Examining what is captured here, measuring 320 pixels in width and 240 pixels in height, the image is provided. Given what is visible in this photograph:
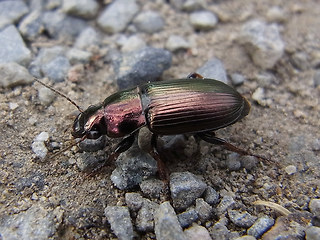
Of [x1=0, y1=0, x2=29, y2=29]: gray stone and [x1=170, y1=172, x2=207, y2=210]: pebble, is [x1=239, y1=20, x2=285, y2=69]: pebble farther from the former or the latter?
[x1=0, y1=0, x2=29, y2=29]: gray stone

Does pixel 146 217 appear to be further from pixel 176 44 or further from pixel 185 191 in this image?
pixel 176 44

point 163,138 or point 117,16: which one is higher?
point 117,16

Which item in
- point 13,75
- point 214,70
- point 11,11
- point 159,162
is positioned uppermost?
point 11,11

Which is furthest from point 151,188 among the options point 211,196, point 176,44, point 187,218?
point 176,44

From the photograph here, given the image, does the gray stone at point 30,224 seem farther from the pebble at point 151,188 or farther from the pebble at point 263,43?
the pebble at point 263,43

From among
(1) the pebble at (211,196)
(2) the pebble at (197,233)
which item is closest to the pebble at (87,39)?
(1) the pebble at (211,196)
